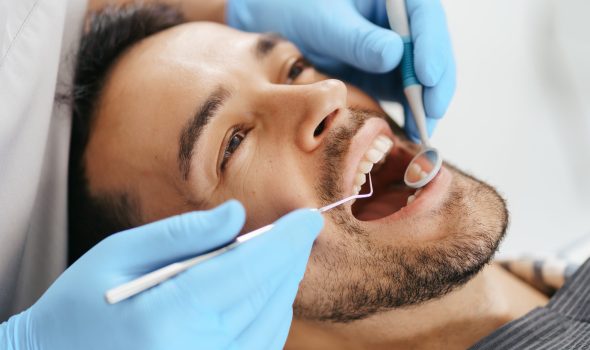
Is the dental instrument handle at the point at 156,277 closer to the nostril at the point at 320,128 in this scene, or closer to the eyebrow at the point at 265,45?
the nostril at the point at 320,128

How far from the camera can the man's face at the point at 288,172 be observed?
104 centimetres

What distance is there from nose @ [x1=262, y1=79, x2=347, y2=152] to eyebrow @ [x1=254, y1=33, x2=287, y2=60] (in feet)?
0.40

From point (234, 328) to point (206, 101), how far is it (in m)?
0.45

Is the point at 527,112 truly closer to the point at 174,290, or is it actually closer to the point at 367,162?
the point at 367,162

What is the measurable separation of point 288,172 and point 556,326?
0.69 metres

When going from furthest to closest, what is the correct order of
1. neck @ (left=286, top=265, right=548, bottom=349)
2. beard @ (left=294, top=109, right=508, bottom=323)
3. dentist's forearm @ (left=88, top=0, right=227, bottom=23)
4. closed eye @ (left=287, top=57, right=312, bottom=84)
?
dentist's forearm @ (left=88, top=0, right=227, bottom=23) → closed eye @ (left=287, top=57, right=312, bottom=84) → neck @ (left=286, top=265, right=548, bottom=349) → beard @ (left=294, top=109, right=508, bottom=323)

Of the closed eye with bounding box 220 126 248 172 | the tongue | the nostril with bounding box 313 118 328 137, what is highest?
the nostril with bounding box 313 118 328 137

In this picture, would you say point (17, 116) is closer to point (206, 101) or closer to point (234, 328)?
point (206, 101)

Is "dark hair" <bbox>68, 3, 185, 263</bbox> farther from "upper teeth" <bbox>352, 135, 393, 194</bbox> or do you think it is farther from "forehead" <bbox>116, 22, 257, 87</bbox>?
"upper teeth" <bbox>352, 135, 393, 194</bbox>

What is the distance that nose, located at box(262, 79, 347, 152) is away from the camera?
106 cm

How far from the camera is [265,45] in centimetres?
119

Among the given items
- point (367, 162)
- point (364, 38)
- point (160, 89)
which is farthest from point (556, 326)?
point (160, 89)

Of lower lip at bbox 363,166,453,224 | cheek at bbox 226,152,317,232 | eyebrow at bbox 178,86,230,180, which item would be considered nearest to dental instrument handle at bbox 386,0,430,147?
lower lip at bbox 363,166,453,224

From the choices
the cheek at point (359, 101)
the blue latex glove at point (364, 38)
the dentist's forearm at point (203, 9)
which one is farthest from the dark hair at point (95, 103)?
the cheek at point (359, 101)
